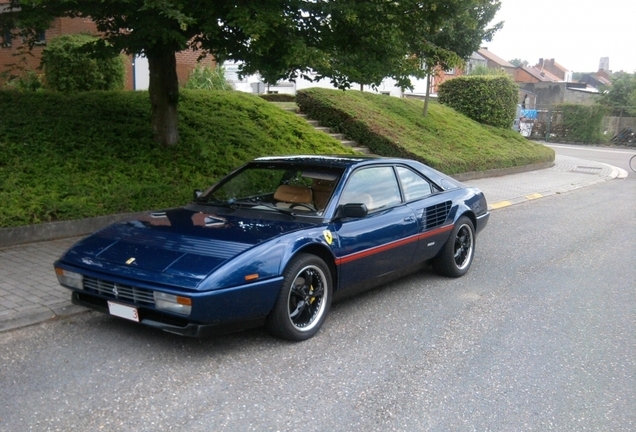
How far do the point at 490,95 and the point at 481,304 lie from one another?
705 inches

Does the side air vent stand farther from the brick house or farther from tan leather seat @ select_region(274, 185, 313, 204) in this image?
the brick house

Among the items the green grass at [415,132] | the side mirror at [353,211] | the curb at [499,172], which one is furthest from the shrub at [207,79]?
the side mirror at [353,211]

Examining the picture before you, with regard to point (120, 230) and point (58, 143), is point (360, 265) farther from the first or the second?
point (58, 143)

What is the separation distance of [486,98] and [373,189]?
59.0ft

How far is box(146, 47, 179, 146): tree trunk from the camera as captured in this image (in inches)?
372

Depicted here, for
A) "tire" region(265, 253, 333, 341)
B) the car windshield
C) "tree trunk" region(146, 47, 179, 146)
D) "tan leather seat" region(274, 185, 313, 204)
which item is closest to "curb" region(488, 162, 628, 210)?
"tree trunk" region(146, 47, 179, 146)

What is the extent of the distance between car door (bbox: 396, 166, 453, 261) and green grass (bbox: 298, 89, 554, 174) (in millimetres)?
8181

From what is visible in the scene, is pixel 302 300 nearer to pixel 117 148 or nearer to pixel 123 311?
pixel 123 311

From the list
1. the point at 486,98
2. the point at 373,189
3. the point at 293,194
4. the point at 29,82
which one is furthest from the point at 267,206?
the point at 486,98

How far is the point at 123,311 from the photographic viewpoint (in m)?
4.39

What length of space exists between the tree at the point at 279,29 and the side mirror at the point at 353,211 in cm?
248

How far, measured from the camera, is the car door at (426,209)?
20.1ft

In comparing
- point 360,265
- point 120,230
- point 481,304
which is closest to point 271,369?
point 360,265

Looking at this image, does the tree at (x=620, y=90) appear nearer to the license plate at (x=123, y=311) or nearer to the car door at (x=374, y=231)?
the car door at (x=374, y=231)
